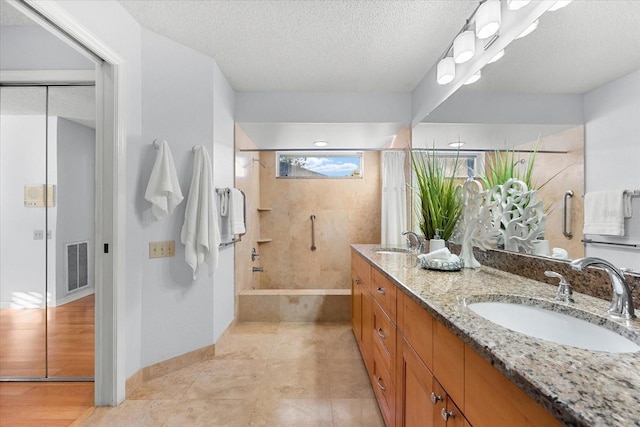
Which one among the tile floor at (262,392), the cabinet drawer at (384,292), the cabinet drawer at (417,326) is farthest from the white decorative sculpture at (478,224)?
the tile floor at (262,392)

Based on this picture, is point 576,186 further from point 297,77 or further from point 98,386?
point 98,386

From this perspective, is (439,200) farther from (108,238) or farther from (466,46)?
(108,238)

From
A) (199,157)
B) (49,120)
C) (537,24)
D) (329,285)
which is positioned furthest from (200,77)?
(329,285)

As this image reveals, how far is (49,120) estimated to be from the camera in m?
2.11

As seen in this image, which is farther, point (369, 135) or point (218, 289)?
point (369, 135)

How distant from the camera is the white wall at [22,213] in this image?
2.09 m

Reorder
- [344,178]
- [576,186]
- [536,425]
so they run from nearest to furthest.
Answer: [536,425] → [576,186] → [344,178]

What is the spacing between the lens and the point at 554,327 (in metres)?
A: 0.97

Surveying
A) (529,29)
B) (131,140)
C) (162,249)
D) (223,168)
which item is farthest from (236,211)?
(529,29)

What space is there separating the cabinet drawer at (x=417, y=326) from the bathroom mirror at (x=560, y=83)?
654mm

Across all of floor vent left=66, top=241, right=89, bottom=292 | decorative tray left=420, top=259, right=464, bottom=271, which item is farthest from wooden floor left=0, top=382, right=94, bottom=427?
decorative tray left=420, top=259, right=464, bottom=271

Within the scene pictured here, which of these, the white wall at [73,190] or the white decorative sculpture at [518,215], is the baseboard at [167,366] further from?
the white decorative sculpture at [518,215]

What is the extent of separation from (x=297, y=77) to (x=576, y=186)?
236cm

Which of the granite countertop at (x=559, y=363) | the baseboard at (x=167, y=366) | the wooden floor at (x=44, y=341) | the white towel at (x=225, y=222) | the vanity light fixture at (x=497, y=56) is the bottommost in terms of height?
the baseboard at (x=167, y=366)
